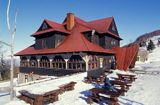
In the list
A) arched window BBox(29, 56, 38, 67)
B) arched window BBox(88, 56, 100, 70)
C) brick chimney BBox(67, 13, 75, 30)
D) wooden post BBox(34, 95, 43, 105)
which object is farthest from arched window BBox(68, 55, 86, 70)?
wooden post BBox(34, 95, 43, 105)

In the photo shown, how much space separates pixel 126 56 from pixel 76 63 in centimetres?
917

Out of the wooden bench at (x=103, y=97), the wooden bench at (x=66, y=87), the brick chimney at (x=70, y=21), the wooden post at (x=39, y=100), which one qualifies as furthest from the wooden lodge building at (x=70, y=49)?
the wooden post at (x=39, y=100)

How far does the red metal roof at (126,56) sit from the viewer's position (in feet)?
98.6

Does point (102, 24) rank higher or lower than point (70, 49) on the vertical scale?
higher

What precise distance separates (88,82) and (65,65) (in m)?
8.44

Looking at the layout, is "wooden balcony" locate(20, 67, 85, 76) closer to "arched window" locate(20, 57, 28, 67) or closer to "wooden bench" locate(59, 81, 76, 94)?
"arched window" locate(20, 57, 28, 67)

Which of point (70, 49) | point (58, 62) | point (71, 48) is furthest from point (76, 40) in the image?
point (58, 62)

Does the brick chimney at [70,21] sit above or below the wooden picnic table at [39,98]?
above

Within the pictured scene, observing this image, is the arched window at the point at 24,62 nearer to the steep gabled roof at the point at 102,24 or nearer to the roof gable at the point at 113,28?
the steep gabled roof at the point at 102,24

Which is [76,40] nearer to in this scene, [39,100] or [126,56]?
[126,56]

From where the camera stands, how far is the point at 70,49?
2664 cm

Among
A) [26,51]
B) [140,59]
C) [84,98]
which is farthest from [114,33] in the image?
[140,59]

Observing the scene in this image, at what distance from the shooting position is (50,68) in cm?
2970

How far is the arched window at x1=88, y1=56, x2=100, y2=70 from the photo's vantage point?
2631 centimetres
